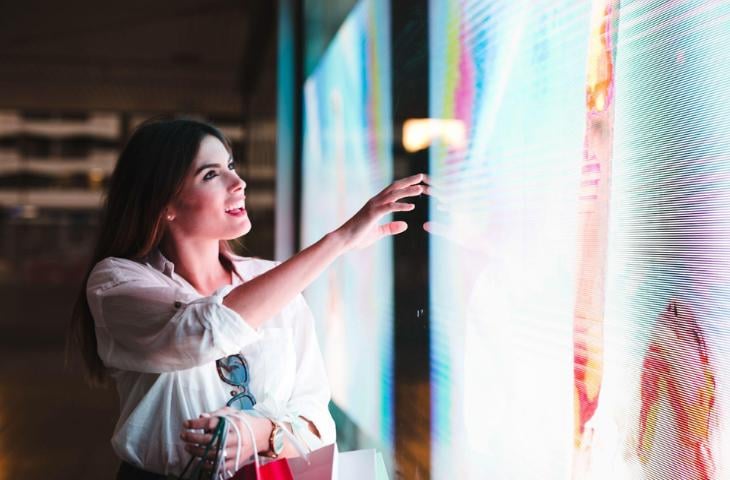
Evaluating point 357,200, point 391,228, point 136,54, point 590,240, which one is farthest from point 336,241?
point 136,54

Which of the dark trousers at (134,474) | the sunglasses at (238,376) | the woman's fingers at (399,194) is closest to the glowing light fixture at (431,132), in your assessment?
the woman's fingers at (399,194)

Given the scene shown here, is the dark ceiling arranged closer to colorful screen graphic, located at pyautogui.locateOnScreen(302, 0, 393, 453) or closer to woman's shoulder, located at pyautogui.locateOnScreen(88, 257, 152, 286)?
colorful screen graphic, located at pyautogui.locateOnScreen(302, 0, 393, 453)

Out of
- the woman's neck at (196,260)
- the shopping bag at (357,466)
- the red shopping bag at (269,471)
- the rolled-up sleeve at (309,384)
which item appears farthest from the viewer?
the woman's neck at (196,260)

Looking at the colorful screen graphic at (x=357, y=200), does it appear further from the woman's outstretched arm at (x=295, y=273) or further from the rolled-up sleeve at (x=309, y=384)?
the woman's outstretched arm at (x=295, y=273)

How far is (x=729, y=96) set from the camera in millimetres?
707

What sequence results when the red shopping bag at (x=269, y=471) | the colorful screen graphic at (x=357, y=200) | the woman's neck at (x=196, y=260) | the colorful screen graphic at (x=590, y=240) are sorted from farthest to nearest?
the colorful screen graphic at (x=357, y=200)
the woman's neck at (x=196, y=260)
the red shopping bag at (x=269, y=471)
the colorful screen graphic at (x=590, y=240)

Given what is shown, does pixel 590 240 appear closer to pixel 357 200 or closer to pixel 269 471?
pixel 269 471

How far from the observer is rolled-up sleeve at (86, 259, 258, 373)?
1.14 metres

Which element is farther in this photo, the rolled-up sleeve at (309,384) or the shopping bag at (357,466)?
the rolled-up sleeve at (309,384)

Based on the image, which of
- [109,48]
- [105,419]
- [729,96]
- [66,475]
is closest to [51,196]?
[109,48]

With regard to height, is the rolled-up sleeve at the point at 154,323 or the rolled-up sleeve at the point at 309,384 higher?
the rolled-up sleeve at the point at 154,323

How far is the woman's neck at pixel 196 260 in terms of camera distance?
1440mm

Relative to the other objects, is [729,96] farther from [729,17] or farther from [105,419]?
[105,419]

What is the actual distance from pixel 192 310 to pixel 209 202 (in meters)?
0.28
